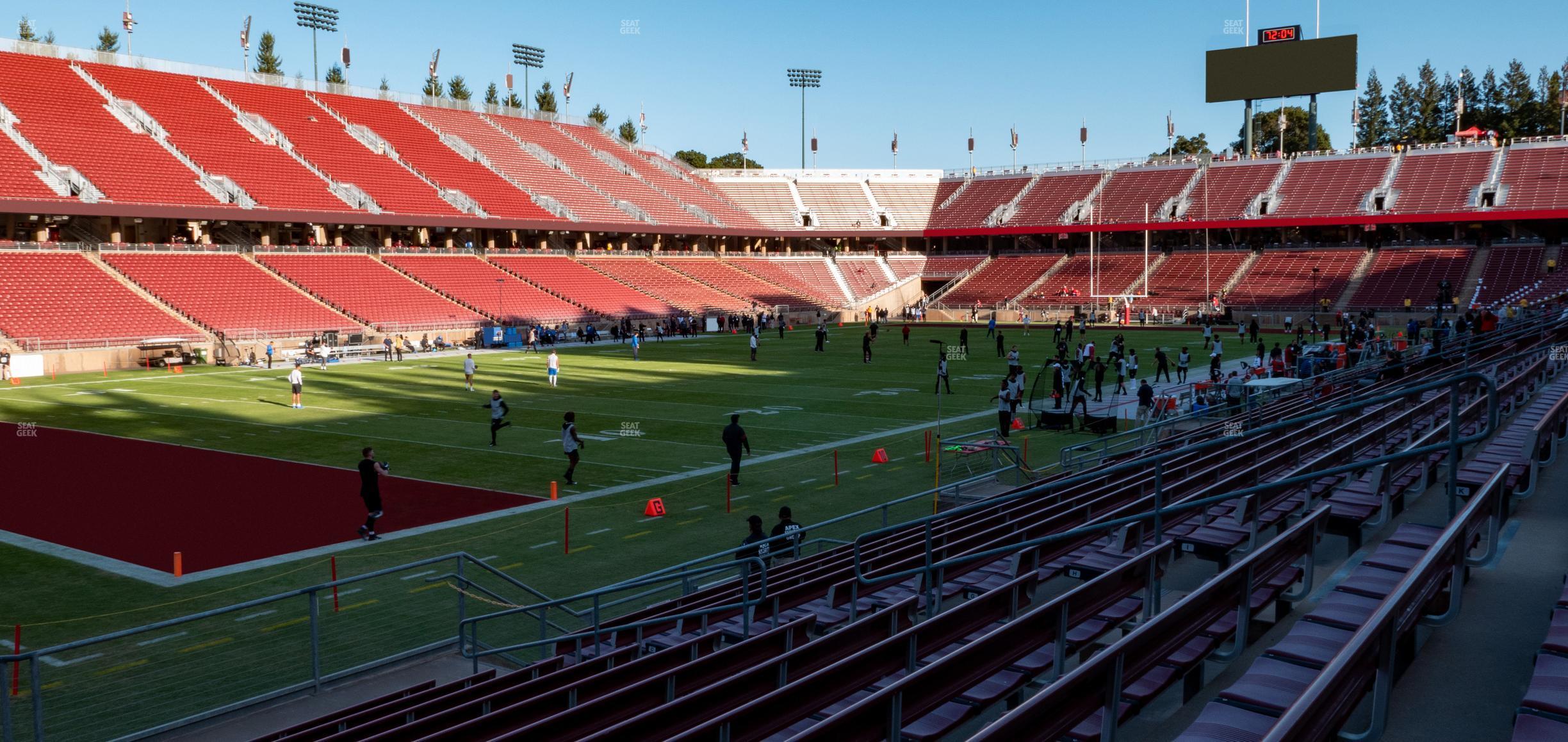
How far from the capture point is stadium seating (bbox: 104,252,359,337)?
46825 millimetres

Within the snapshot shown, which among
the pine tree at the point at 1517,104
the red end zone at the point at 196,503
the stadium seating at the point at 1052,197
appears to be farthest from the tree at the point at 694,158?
the red end zone at the point at 196,503

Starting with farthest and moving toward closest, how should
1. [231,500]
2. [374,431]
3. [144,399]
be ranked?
[144,399] → [374,431] → [231,500]

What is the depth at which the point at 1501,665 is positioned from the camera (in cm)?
532

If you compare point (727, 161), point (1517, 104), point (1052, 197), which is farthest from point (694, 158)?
point (1517, 104)

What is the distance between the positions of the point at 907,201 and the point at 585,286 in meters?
40.2

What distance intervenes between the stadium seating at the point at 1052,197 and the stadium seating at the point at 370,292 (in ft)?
160

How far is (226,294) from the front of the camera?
161ft

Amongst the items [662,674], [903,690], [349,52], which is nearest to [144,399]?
[662,674]

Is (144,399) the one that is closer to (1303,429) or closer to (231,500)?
(231,500)

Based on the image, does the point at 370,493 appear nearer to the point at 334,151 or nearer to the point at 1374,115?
the point at 334,151

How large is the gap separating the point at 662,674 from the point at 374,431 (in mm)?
21711

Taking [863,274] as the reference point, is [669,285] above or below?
below

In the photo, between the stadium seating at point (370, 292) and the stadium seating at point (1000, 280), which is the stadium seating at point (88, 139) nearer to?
the stadium seating at point (370, 292)

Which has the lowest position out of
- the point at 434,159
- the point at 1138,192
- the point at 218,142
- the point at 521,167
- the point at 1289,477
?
the point at 1289,477
